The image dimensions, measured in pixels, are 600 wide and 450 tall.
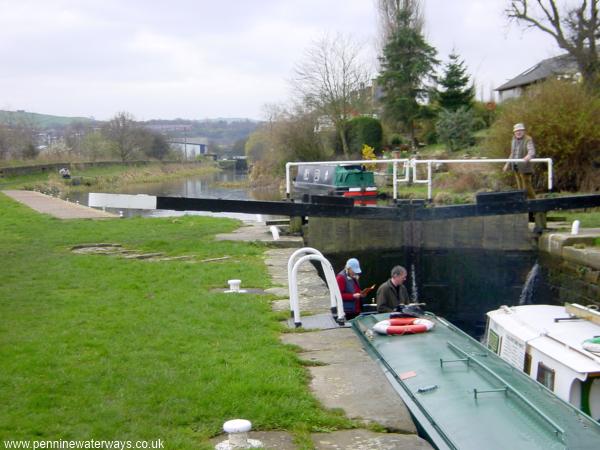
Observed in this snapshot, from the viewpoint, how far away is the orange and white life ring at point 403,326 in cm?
642

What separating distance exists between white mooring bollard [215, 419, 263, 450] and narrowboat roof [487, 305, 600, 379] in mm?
2899

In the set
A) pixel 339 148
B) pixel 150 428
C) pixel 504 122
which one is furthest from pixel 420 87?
pixel 150 428

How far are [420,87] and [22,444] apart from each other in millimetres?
35225

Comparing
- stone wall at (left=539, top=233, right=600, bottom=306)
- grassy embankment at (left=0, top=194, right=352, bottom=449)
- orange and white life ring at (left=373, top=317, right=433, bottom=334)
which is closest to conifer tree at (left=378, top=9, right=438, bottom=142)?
stone wall at (left=539, top=233, right=600, bottom=306)

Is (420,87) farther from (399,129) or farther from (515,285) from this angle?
(515,285)

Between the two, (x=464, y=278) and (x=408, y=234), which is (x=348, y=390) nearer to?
(x=464, y=278)

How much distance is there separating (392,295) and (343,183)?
1161cm

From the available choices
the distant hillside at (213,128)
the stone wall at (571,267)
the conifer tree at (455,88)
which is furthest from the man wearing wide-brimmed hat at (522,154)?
the distant hillside at (213,128)

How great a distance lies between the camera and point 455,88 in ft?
116

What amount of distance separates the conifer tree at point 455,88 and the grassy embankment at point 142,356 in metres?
26.4

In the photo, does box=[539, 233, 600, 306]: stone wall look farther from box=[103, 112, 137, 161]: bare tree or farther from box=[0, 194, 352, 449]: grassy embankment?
box=[103, 112, 137, 161]: bare tree

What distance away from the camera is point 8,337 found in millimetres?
6480

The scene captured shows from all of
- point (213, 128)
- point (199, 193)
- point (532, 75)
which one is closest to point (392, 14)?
point (532, 75)

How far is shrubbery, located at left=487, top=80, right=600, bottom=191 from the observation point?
18750 millimetres
